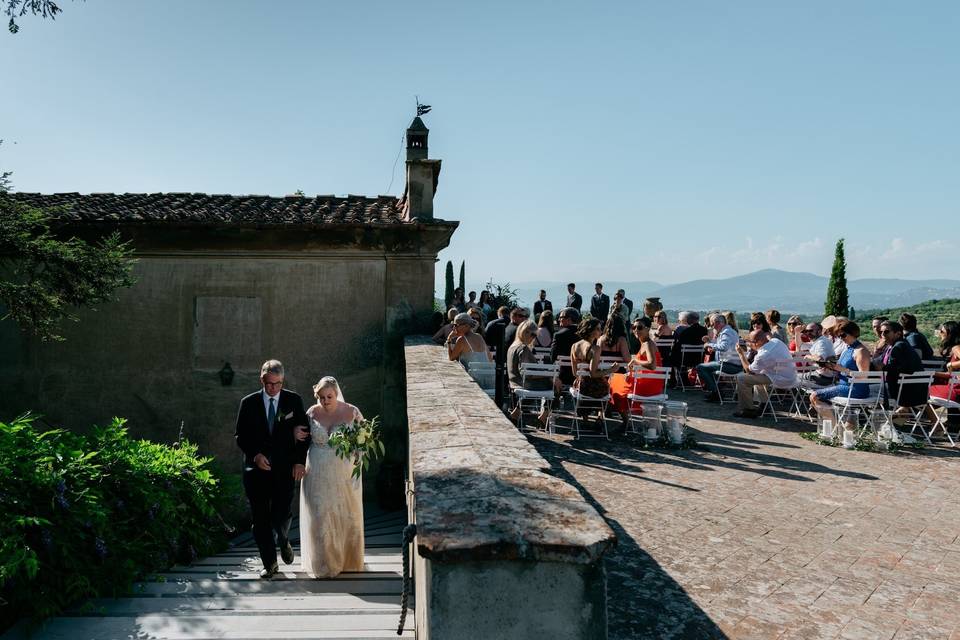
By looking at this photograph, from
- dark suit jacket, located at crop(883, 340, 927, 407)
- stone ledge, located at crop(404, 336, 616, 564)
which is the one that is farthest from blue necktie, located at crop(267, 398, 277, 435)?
dark suit jacket, located at crop(883, 340, 927, 407)

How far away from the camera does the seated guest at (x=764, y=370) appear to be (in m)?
10.2

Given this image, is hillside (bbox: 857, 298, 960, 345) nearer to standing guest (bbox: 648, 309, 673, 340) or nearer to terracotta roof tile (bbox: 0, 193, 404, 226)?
standing guest (bbox: 648, 309, 673, 340)

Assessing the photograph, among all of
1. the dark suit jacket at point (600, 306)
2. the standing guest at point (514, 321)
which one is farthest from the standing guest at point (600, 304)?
the standing guest at point (514, 321)

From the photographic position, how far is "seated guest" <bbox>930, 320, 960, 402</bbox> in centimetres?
913

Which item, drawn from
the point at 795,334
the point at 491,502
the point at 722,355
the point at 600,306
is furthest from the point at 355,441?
the point at 600,306

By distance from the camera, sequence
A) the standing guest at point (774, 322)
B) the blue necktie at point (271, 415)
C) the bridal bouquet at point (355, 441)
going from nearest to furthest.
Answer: the bridal bouquet at point (355, 441)
the blue necktie at point (271, 415)
the standing guest at point (774, 322)

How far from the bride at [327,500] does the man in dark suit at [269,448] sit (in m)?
0.13

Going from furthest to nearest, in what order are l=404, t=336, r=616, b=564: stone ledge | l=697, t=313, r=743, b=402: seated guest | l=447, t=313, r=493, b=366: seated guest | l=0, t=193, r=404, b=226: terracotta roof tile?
1. l=697, t=313, r=743, b=402: seated guest
2. l=0, t=193, r=404, b=226: terracotta roof tile
3. l=447, t=313, r=493, b=366: seated guest
4. l=404, t=336, r=616, b=564: stone ledge

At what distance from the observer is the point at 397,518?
967 centimetres

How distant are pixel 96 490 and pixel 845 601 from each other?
18.4 feet

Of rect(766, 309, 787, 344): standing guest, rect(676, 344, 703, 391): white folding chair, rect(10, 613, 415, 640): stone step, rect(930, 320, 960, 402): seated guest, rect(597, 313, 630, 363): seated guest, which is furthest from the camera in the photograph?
rect(676, 344, 703, 391): white folding chair

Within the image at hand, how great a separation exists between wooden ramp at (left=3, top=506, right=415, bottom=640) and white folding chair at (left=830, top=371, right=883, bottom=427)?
6.38m

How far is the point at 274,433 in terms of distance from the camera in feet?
18.9

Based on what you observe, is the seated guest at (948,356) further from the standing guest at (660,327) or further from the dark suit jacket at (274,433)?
the dark suit jacket at (274,433)
